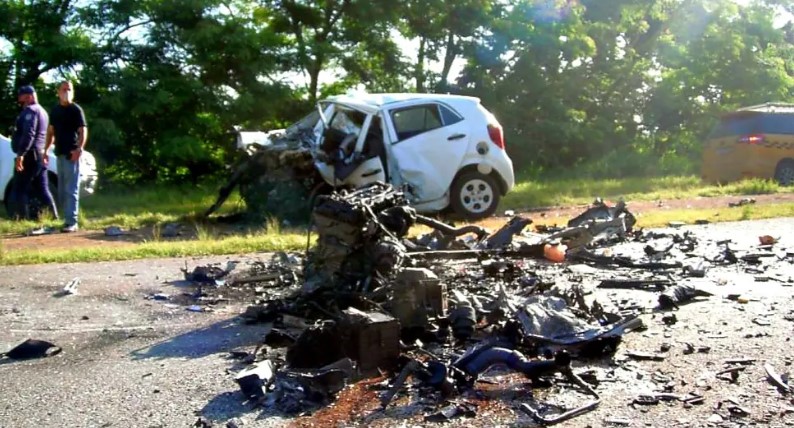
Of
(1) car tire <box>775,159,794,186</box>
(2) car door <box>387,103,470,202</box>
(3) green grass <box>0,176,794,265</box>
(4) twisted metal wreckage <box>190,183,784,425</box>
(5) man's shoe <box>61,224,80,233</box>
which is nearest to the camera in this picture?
(4) twisted metal wreckage <box>190,183,784,425</box>

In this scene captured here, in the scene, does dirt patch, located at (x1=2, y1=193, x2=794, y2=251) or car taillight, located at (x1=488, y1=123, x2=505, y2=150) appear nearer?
dirt patch, located at (x1=2, y1=193, x2=794, y2=251)

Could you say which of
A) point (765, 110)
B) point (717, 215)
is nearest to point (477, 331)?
point (717, 215)

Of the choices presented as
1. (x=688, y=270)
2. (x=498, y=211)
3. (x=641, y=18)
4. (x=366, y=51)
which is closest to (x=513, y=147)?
(x=366, y=51)

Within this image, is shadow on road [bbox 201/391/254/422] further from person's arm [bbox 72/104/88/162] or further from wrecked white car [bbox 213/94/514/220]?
person's arm [bbox 72/104/88/162]

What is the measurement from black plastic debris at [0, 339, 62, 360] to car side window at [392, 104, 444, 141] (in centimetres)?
776

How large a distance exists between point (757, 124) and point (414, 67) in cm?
986

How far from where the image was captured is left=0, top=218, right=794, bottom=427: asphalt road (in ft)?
15.4

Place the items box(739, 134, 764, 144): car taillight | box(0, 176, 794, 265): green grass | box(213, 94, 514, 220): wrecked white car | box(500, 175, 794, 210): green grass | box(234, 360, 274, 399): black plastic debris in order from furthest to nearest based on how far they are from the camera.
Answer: box(739, 134, 764, 144): car taillight → box(500, 175, 794, 210): green grass → box(213, 94, 514, 220): wrecked white car → box(0, 176, 794, 265): green grass → box(234, 360, 274, 399): black plastic debris

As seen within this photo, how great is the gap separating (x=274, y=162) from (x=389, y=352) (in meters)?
8.28

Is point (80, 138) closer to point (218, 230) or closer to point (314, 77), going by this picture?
point (218, 230)

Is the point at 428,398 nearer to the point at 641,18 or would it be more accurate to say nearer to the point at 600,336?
the point at 600,336

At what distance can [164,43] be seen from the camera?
22641mm

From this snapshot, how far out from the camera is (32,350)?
5918mm

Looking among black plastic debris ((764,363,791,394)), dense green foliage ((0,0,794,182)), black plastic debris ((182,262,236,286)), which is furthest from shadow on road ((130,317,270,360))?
dense green foliage ((0,0,794,182))
